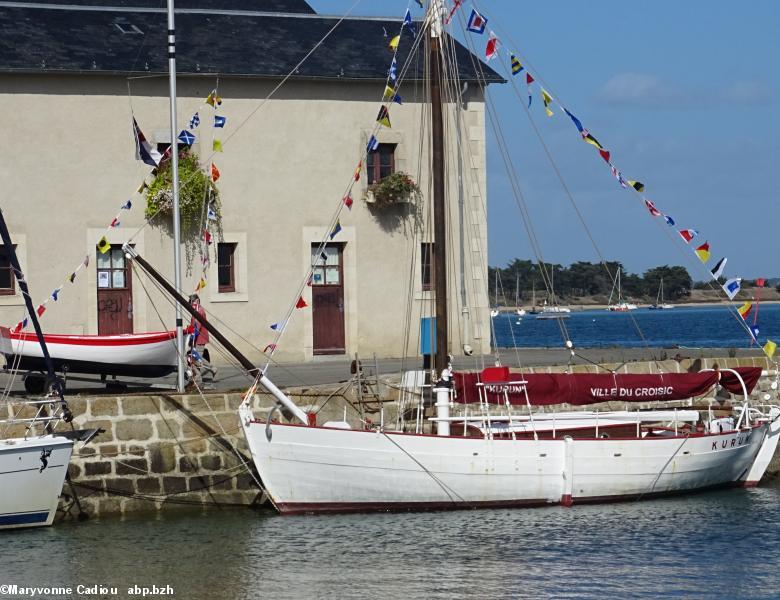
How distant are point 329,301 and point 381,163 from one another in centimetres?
314

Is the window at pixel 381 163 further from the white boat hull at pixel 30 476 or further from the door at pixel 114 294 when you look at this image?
the white boat hull at pixel 30 476

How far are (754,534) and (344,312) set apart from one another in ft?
41.1

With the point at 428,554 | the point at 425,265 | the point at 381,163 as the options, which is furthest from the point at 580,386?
the point at 381,163

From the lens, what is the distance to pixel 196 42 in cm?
2817

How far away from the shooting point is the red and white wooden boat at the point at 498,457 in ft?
60.2

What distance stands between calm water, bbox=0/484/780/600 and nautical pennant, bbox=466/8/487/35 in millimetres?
7597

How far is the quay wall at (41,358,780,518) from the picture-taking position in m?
18.9

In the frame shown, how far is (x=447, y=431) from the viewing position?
62.3 feet

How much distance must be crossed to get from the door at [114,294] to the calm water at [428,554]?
8403mm

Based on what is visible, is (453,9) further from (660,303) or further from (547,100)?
(660,303)

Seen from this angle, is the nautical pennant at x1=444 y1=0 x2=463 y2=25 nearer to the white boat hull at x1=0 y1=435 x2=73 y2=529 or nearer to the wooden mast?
the wooden mast

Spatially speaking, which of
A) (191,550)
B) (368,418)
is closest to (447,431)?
(368,418)

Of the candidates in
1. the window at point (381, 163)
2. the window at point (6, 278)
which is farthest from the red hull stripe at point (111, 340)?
the window at point (381, 163)

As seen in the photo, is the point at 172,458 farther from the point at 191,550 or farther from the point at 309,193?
the point at 309,193
